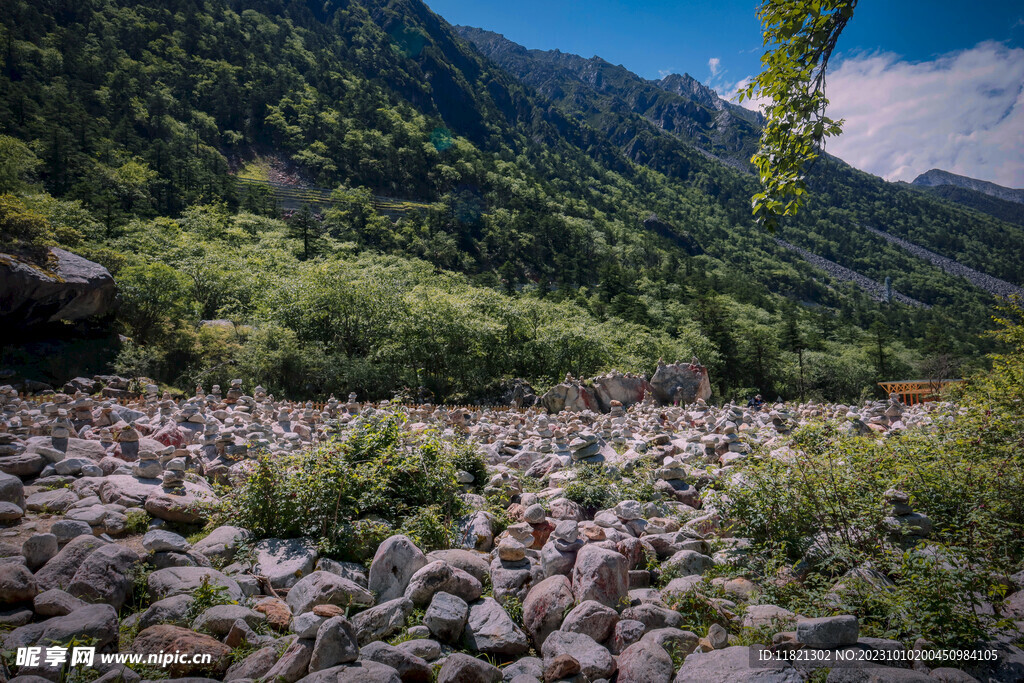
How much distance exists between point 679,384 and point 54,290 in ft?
78.4

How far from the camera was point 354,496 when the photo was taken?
5.26 meters

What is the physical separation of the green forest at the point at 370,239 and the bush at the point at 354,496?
13.9 meters

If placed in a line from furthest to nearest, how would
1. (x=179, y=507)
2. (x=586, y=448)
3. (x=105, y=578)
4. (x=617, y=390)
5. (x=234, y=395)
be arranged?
(x=617, y=390), (x=234, y=395), (x=586, y=448), (x=179, y=507), (x=105, y=578)

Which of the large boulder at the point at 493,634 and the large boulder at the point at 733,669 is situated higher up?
the large boulder at the point at 733,669

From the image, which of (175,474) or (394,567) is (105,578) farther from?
(175,474)

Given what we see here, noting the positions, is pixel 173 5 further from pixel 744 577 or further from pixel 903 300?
pixel 903 300

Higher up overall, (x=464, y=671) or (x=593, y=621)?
(x=593, y=621)

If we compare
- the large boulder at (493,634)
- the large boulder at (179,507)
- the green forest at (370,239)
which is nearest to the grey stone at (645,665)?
the large boulder at (493,634)

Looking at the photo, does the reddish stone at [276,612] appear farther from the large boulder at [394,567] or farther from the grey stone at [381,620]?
the large boulder at [394,567]

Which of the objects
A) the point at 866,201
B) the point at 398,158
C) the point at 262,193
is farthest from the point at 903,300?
the point at 262,193

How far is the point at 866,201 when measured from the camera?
176000mm

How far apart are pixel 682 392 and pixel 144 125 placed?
7360 centimetres

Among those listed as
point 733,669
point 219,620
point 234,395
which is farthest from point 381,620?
point 234,395

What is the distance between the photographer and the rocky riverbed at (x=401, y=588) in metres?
3.07
